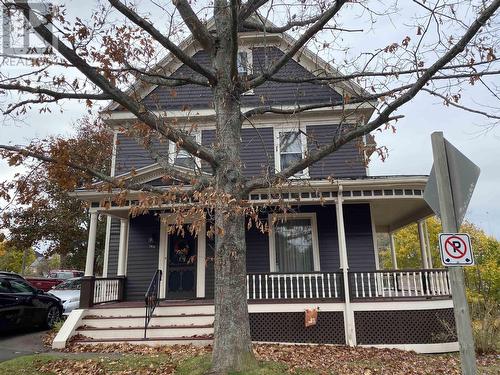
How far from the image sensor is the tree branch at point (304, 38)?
587cm

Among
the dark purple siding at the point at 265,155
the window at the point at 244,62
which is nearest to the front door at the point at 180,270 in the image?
the dark purple siding at the point at 265,155

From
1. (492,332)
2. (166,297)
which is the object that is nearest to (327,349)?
(492,332)

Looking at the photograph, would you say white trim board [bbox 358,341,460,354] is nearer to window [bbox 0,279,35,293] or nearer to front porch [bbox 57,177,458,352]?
front porch [bbox 57,177,458,352]

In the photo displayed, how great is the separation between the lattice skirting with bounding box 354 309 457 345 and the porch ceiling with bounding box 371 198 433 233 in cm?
293

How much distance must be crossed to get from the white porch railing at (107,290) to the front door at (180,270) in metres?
1.48

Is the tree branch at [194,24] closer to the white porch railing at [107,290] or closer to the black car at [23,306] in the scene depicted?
the white porch railing at [107,290]

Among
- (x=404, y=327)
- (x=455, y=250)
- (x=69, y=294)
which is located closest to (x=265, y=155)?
(x=404, y=327)

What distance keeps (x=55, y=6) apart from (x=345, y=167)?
9496mm

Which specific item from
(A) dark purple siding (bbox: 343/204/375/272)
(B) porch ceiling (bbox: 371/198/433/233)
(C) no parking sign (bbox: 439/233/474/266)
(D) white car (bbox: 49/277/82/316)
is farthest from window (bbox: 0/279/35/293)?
(C) no parking sign (bbox: 439/233/474/266)

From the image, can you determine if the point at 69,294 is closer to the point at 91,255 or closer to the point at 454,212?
the point at 91,255

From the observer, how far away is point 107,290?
11422 mm

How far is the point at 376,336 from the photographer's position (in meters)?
9.53

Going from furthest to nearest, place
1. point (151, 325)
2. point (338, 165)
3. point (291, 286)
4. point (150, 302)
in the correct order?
point (338, 165)
point (291, 286)
point (150, 302)
point (151, 325)

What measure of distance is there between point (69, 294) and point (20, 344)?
575cm
